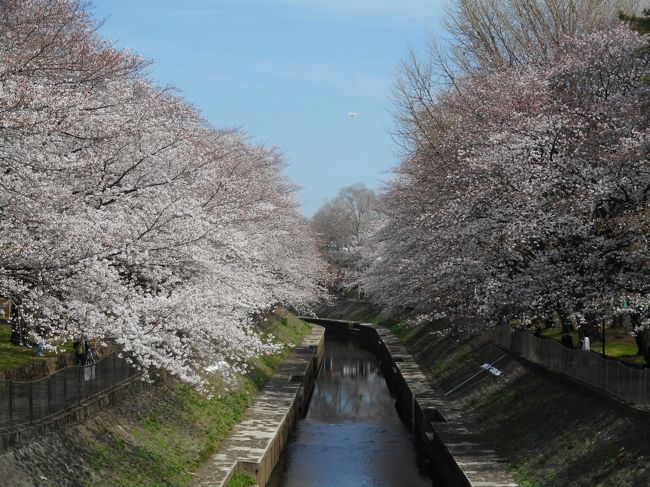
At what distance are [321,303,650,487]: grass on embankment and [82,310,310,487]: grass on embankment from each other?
7.53 metres

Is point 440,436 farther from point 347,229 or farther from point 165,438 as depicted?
point 347,229

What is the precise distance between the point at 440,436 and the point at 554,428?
451cm

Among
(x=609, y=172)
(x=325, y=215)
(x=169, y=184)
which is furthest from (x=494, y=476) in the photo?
(x=325, y=215)

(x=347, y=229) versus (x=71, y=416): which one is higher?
(x=347, y=229)

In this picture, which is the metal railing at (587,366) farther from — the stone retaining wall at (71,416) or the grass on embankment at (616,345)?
the stone retaining wall at (71,416)

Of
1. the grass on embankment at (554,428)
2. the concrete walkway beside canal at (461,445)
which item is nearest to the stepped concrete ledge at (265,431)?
the concrete walkway beside canal at (461,445)

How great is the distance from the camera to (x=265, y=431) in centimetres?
2598

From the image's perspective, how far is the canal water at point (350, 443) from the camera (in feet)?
85.1

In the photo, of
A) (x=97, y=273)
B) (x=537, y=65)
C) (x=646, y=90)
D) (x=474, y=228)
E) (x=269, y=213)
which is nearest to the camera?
(x=97, y=273)

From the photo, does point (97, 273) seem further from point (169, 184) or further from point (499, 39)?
point (499, 39)

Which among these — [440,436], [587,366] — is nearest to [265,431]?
[440,436]

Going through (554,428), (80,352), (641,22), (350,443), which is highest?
(641,22)

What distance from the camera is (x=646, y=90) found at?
23.8m

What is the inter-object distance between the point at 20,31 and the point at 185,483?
443 inches
